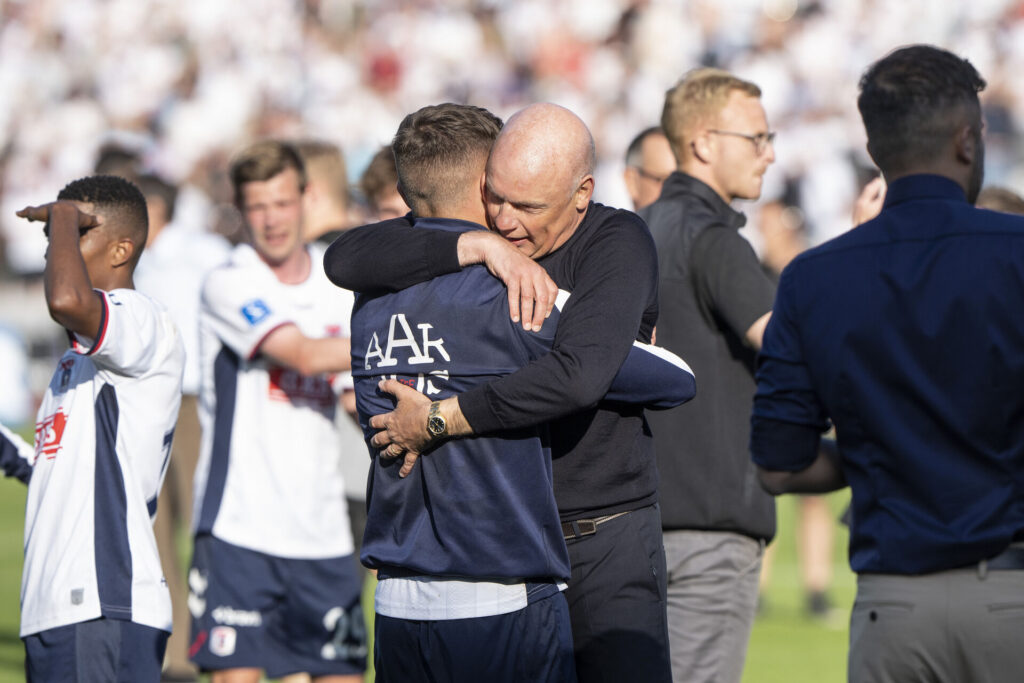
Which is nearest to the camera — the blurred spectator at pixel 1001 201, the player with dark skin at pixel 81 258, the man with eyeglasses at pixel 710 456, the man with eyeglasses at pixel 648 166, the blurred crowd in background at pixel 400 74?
the player with dark skin at pixel 81 258

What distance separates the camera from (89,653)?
3916 mm

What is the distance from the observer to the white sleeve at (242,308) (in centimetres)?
538

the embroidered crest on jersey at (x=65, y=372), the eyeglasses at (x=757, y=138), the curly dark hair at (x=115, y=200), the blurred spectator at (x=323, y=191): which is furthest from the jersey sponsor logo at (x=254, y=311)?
the eyeglasses at (x=757, y=138)

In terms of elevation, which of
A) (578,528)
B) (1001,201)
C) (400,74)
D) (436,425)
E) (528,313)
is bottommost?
(578,528)

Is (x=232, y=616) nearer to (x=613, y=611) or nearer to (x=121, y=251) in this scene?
(x=121, y=251)

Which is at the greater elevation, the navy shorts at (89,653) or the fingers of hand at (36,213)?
the fingers of hand at (36,213)

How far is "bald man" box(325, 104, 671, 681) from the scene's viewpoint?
3.24m

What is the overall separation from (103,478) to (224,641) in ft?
4.97

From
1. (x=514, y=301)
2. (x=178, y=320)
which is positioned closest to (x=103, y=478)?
(x=514, y=301)

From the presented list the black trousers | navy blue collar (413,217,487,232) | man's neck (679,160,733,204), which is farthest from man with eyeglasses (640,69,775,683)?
navy blue collar (413,217,487,232)

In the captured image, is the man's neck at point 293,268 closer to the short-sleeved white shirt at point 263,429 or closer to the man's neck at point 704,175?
the short-sleeved white shirt at point 263,429

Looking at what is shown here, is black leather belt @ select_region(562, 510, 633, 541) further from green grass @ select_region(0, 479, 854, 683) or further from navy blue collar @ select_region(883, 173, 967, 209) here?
green grass @ select_region(0, 479, 854, 683)

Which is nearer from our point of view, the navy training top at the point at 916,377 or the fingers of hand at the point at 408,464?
the navy training top at the point at 916,377

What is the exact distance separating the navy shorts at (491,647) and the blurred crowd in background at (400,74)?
12.7 meters
